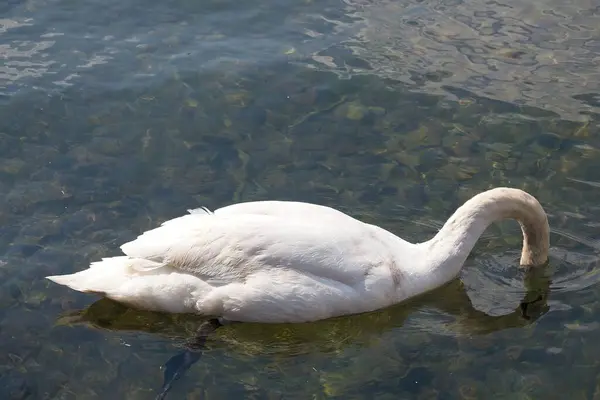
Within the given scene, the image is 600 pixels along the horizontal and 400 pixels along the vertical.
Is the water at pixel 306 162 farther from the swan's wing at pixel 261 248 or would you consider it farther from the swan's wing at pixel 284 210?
the swan's wing at pixel 284 210

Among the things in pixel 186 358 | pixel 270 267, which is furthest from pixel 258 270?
pixel 186 358

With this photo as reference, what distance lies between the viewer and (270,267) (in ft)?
26.6

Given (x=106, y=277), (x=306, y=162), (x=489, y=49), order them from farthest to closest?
1. (x=489, y=49)
2. (x=306, y=162)
3. (x=106, y=277)

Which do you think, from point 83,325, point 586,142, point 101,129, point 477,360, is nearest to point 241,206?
point 83,325

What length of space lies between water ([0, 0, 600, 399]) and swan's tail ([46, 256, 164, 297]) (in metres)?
0.33

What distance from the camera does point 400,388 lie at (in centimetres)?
771

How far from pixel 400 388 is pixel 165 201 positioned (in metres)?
3.49

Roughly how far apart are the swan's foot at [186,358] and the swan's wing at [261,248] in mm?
400

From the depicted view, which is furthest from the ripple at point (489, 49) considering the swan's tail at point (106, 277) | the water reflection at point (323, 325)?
the swan's tail at point (106, 277)

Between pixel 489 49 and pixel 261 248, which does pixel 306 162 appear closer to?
pixel 261 248

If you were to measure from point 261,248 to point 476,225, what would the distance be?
77.3 inches

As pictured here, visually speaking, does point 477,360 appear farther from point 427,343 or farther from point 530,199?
point 530,199

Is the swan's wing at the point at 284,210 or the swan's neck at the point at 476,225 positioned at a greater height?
the swan's wing at the point at 284,210

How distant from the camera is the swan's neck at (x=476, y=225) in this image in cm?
871
